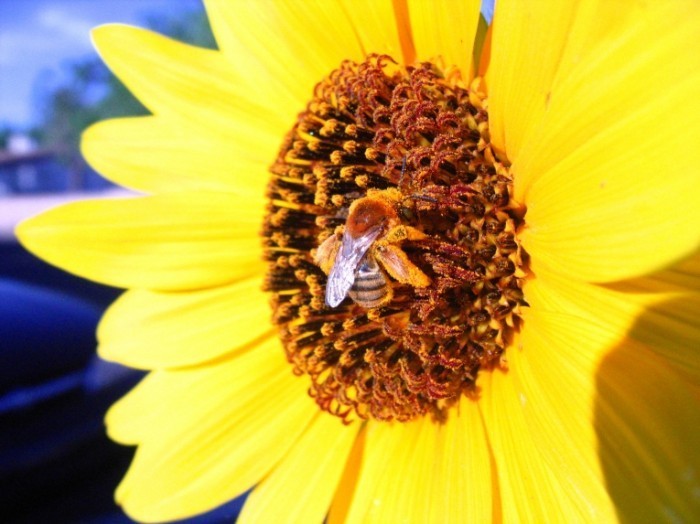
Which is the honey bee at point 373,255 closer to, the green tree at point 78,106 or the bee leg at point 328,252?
the bee leg at point 328,252

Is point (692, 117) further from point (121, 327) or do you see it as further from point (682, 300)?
point (121, 327)

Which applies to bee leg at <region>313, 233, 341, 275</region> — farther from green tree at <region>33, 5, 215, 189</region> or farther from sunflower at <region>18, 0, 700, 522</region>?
green tree at <region>33, 5, 215, 189</region>

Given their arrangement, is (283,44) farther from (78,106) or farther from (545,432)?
(78,106)

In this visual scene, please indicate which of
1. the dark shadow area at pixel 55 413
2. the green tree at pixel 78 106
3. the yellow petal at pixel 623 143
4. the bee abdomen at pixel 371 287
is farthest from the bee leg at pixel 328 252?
the green tree at pixel 78 106

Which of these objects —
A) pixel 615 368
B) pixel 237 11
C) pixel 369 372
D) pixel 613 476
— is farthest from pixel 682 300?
pixel 237 11

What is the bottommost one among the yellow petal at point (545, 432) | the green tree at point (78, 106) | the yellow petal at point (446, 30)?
the yellow petal at point (545, 432)

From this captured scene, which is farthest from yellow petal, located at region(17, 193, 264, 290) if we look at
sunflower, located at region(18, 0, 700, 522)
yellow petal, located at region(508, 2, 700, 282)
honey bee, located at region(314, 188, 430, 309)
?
yellow petal, located at region(508, 2, 700, 282)

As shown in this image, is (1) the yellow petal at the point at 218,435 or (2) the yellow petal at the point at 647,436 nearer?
(2) the yellow petal at the point at 647,436
